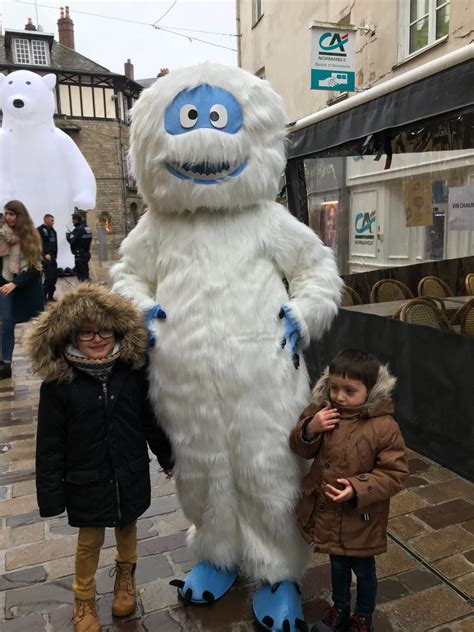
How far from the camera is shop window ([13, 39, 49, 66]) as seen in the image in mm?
28027

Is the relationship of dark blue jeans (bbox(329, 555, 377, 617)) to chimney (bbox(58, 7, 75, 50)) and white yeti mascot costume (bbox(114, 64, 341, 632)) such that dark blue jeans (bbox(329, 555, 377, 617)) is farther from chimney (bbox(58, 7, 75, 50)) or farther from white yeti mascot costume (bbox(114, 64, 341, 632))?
chimney (bbox(58, 7, 75, 50))

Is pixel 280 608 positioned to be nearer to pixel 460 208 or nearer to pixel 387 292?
pixel 387 292

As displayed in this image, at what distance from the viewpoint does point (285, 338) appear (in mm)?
2094

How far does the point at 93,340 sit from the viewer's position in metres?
2.02

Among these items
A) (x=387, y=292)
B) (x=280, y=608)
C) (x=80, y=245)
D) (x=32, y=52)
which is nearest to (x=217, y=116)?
(x=280, y=608)

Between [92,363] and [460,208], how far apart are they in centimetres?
552

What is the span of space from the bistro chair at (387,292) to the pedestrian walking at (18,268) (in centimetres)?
351

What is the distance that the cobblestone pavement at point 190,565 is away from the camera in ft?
7.25

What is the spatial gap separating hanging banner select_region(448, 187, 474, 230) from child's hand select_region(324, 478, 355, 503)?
5.25m

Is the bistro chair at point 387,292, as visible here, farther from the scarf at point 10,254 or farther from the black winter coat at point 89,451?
the black winter coat at point 89,451

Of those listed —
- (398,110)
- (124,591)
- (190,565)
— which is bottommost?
(190,565)

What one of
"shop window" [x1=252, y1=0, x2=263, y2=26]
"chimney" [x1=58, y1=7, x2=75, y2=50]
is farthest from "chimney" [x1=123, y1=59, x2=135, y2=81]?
"shop window" [x1=252, y1=0, x2=263, y2=26]

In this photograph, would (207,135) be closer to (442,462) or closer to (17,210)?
(442,462)

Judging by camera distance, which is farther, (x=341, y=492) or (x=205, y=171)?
(x=205, y=171)
